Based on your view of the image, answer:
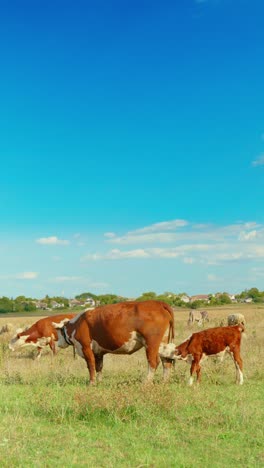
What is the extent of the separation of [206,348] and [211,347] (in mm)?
144

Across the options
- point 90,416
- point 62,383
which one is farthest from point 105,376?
point 90,416

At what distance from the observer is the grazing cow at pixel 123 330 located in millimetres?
12672

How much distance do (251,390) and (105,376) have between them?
417cm

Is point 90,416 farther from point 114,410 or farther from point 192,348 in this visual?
point 192,348

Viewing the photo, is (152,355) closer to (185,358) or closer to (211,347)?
(185,358)

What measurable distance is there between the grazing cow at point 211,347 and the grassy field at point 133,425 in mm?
503

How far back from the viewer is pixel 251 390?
1189 cm

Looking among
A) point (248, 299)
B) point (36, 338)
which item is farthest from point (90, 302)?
point (36, 338)

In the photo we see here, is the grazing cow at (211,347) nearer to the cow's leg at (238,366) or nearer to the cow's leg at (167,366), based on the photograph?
the cow's leg at (238,366)

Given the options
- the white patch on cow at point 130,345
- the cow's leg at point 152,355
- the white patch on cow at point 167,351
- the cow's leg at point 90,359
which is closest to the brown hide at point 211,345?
the white patch on cow at point 167,351

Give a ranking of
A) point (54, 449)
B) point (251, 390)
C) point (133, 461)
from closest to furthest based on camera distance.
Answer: point (133, 461)
point (54, 449)
point (251, 390)

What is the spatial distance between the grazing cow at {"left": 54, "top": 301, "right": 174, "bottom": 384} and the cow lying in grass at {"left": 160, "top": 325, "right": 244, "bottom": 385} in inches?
16.8

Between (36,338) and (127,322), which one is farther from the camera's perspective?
(36,338)

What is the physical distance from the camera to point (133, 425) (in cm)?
847
